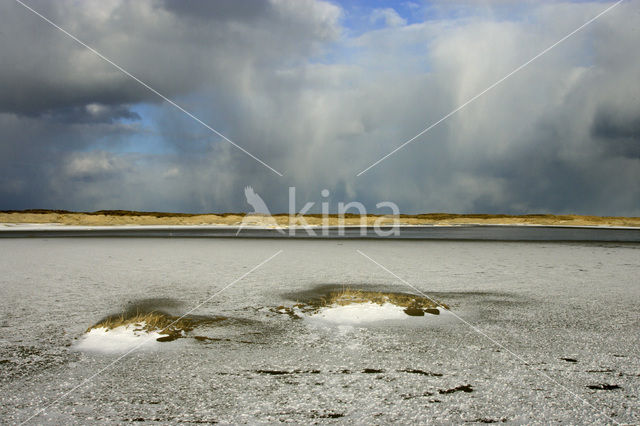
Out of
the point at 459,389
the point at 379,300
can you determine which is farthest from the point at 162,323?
the point at 459,389

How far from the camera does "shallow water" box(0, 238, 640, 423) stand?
13.7 ft

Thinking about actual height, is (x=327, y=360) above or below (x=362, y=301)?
below

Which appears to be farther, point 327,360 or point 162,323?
point 162,323

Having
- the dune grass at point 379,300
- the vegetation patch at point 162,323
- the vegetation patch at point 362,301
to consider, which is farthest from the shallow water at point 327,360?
the dune grass at point 379,300

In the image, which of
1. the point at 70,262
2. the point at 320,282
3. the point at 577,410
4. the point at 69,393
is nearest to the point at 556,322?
the point at 577,410

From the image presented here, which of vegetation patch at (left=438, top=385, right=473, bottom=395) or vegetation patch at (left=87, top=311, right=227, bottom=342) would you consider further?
vegetation patch at (left=87, top=311, right=227, bottom=342)

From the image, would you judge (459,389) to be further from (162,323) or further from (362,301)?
(162,323)

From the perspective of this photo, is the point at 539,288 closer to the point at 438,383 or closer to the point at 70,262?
the point at 438,383

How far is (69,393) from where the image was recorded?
179 inches

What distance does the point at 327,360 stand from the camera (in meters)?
5.53

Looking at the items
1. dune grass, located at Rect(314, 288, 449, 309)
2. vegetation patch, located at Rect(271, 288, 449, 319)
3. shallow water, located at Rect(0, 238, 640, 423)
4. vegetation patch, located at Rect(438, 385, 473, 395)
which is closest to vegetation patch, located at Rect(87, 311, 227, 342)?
shallow water, located at Rect(0, 238, 640, 423)

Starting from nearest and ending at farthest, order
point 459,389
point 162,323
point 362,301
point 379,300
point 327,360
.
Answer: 1. point 459,389
2. point 327,360
3. point 162,323
4. point 362,301
5. point 379,300

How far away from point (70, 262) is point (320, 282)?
10727mm

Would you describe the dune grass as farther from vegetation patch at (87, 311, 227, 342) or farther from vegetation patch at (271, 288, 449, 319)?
vegetation patch at (87, 311, 227, 342)
